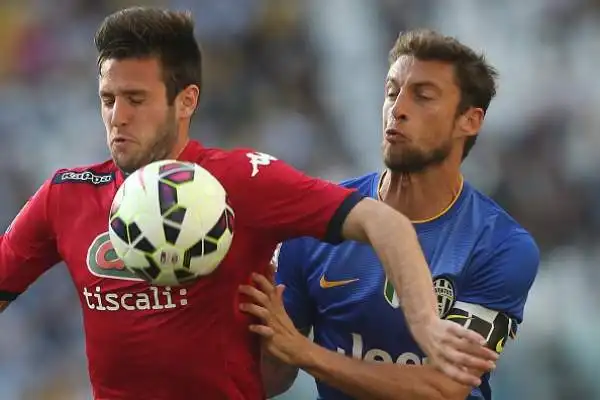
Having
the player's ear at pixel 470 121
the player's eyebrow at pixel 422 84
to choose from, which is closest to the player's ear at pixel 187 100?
the player's eyebrow at pixel 422 84

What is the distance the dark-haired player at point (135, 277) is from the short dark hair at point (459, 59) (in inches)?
37.1

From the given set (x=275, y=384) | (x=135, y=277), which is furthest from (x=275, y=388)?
(x=135, y=277)

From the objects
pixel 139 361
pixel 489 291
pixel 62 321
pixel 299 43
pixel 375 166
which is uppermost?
pixel 299 43

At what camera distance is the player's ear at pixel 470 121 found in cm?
446

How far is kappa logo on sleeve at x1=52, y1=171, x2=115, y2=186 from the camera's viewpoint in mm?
3811

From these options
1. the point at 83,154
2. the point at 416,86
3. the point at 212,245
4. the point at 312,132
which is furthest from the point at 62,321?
the point at 212,245

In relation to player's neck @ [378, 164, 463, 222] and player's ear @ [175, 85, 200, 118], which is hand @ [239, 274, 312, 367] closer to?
player's ear @ [175, 85, 200, 118]

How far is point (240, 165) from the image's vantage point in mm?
3545

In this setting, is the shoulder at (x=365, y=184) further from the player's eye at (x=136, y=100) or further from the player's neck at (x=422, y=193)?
the player's eye at (x=136, y=100)

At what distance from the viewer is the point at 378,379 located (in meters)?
3.93

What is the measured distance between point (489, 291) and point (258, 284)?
0.94 metres

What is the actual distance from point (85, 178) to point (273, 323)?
0.81 metres

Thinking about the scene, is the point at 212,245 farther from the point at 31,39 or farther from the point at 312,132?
the point at 31,39

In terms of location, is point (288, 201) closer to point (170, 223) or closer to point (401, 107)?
point (170, 223)
